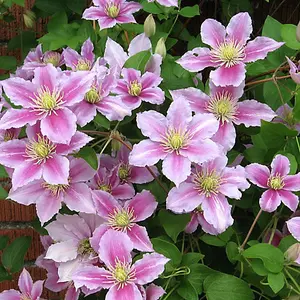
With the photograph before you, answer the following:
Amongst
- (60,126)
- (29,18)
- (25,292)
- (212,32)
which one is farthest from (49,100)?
(29,18)

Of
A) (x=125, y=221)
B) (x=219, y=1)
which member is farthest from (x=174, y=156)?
(x=219, y=1)

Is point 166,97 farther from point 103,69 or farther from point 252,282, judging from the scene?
point 252,282

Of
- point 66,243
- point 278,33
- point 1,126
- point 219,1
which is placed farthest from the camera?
point 219,1

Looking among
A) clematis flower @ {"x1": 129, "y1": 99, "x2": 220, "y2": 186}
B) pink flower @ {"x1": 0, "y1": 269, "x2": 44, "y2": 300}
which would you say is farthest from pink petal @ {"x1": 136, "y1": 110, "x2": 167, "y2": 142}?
pink flower @ {"x1": 0, "y1": 269, "x2": 44, "y2": 300}

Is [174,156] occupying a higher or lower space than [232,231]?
higher

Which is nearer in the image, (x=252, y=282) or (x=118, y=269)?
(x=118, y=269)

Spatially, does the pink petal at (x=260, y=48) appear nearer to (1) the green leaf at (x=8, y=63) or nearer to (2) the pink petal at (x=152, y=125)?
(2) the pink petal at (x=152, y=125)
